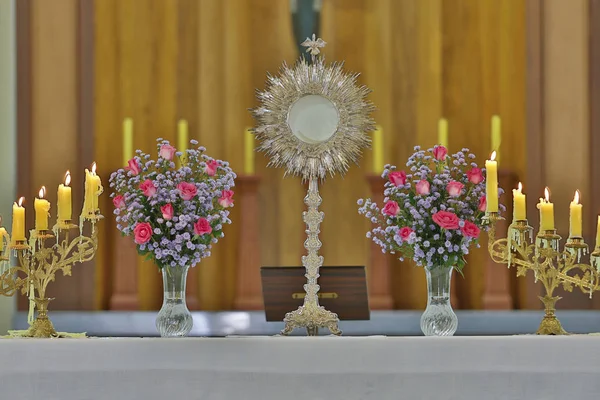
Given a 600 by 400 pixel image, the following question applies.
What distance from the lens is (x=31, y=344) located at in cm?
281

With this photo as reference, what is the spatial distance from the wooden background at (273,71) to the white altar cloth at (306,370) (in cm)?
174

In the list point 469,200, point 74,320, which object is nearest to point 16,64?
point 74,320

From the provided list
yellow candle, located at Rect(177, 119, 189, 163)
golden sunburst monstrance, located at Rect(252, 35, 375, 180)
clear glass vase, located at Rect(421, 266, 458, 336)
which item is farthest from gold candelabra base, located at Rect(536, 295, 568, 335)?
yellow candle, located at Rect(177, 119, 189, 163)

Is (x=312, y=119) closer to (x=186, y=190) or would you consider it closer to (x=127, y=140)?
(x=186, y=190)

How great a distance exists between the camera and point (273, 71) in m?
4.64

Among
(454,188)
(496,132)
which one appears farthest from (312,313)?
(496,132)

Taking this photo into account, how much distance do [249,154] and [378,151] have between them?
0.60 m

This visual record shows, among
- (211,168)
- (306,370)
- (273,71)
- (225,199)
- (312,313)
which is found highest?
(273,71)

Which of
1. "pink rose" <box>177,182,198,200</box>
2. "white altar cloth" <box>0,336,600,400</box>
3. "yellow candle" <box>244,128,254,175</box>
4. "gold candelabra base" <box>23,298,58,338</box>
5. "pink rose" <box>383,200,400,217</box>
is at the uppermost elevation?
"yellow candle" <box>244,128,254,175</box>

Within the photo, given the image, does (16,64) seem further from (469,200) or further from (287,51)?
(469,200)

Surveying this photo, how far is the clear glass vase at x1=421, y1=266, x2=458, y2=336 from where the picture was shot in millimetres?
3236

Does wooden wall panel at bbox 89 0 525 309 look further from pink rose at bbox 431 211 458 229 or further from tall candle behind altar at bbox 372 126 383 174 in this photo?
pink rose at bbox 431 211 458 229

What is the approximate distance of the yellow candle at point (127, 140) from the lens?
4.47 metres

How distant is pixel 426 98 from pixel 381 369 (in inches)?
83.4
